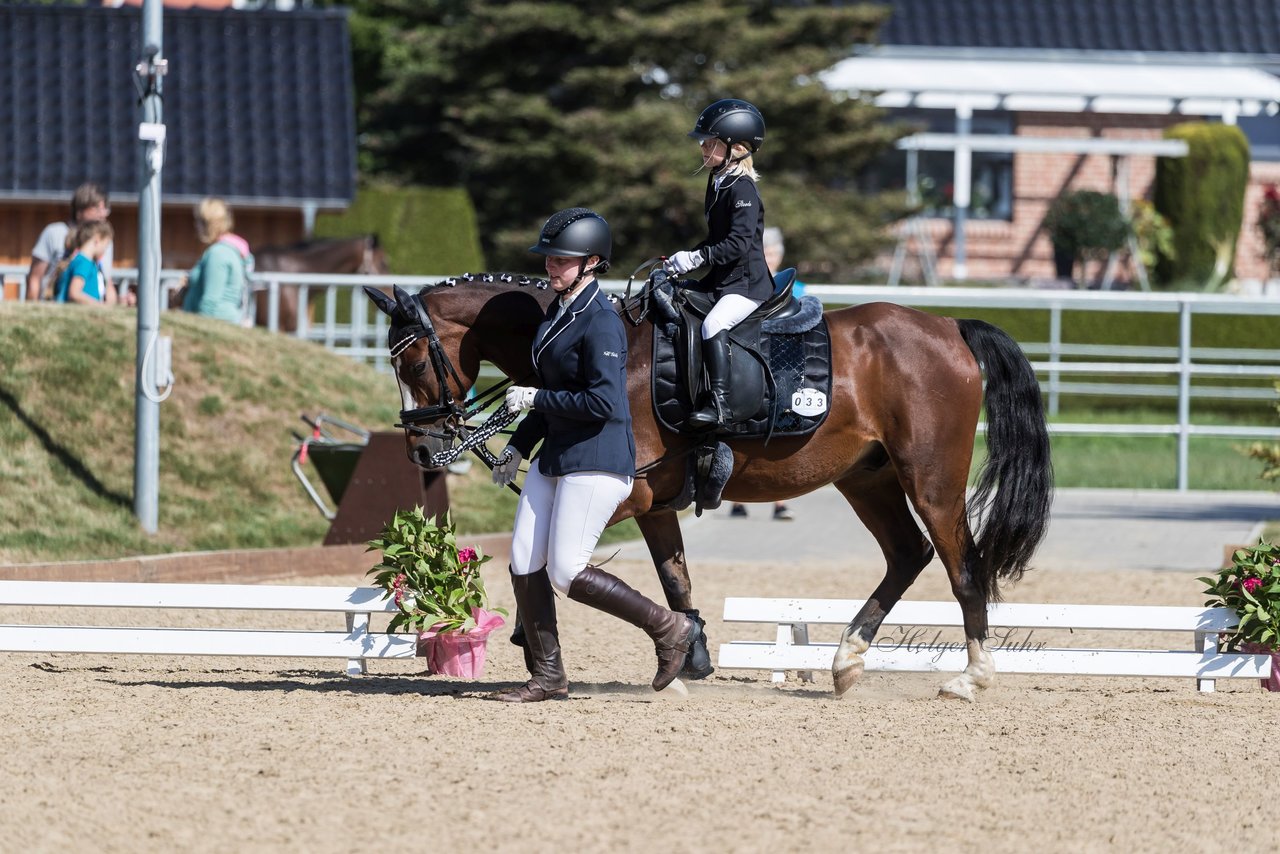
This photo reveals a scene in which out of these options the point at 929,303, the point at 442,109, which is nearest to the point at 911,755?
the point at 929,303

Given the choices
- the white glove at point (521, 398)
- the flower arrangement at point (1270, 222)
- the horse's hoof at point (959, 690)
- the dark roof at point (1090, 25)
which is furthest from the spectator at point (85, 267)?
the dark roof at point (1090, 25)

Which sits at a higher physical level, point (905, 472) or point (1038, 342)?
point (1038, 342)

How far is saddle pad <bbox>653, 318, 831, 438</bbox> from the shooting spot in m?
6.89

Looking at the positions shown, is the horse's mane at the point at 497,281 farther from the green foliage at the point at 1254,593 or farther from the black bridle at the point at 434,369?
the green foliage at the point at 1254,593

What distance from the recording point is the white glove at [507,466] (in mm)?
6504

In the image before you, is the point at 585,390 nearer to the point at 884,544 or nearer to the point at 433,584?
the point at 433,584

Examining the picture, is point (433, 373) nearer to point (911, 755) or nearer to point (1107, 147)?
point (911, 755)

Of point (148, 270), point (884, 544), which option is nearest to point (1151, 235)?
point (148, 270)

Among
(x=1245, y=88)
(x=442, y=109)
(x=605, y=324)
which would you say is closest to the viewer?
(x=605, y=324)

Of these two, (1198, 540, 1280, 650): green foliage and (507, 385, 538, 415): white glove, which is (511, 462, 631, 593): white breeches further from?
(1198, 540, 1280, 650): green foliage

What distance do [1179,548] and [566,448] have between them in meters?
7.14

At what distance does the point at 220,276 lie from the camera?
43.2ft

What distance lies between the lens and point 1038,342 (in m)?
20.4

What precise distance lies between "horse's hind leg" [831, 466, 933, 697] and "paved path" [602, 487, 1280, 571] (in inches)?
166
